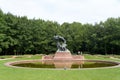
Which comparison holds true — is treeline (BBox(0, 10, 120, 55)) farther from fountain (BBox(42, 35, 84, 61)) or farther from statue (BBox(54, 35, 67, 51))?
fountain (BBox(42, 35, 84, 61))

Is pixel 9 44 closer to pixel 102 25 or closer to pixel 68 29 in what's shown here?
pixel 68 29

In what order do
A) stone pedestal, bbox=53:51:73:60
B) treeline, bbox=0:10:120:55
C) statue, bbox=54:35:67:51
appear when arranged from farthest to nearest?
treeline, bbox=0:10:120:55 → statue, bbox=54:35:67:51 → stone pedestal, bbox=53:51:73:60

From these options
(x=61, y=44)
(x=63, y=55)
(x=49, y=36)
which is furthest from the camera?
(x=49, y=36)


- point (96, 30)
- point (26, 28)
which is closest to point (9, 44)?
point (26, 28)

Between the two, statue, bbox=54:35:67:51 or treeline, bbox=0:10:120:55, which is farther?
treeline, bbox=0:10:120:55

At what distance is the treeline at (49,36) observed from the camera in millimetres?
48312

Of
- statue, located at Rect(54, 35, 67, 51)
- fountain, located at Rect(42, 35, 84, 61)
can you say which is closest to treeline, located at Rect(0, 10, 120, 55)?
statue, located at Rect(54, 35, 67, 51)

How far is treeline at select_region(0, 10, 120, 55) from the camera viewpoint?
159ft

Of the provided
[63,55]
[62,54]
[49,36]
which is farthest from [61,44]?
[49,36]

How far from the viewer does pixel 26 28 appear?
49344mm

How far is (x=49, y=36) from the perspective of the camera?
52.5m

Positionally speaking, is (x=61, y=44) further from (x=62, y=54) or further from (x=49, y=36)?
(x=49, y=36)

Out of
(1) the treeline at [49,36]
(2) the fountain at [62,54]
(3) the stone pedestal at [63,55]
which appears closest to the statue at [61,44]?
(2) the fountain at [62,54]

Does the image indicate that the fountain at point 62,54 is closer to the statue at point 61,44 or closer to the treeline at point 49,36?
the statue at point 61,44
